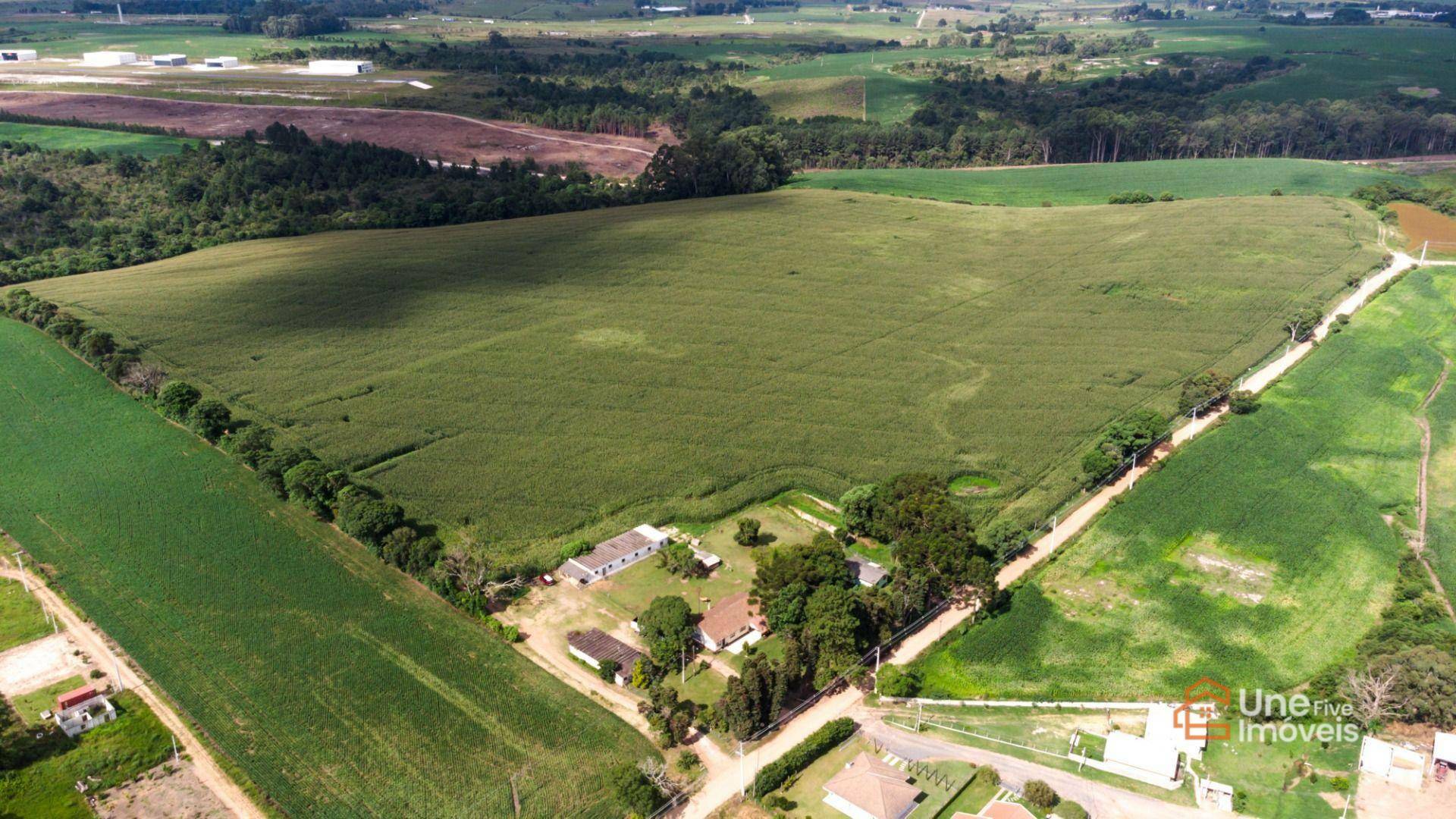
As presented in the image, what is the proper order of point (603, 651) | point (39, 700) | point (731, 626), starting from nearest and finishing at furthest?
point (39, 700) → point (603, 651) → point (731, 626)

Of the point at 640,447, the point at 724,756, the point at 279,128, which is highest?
the point at 279,128

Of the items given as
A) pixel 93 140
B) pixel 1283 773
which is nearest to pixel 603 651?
pixel 1283 773

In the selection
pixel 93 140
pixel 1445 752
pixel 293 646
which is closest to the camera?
pixel 1445 752

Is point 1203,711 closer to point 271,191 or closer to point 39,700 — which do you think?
point 39,700

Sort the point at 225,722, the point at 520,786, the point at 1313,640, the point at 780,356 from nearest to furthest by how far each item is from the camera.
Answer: the point at 520,786 → the point at 225,722 → the point at 1313,640 → the point at 780,356

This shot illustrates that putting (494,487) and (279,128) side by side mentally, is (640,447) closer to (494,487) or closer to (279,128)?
(494,487)

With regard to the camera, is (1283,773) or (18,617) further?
(18,617)

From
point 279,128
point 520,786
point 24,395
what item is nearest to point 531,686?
point 520,786
